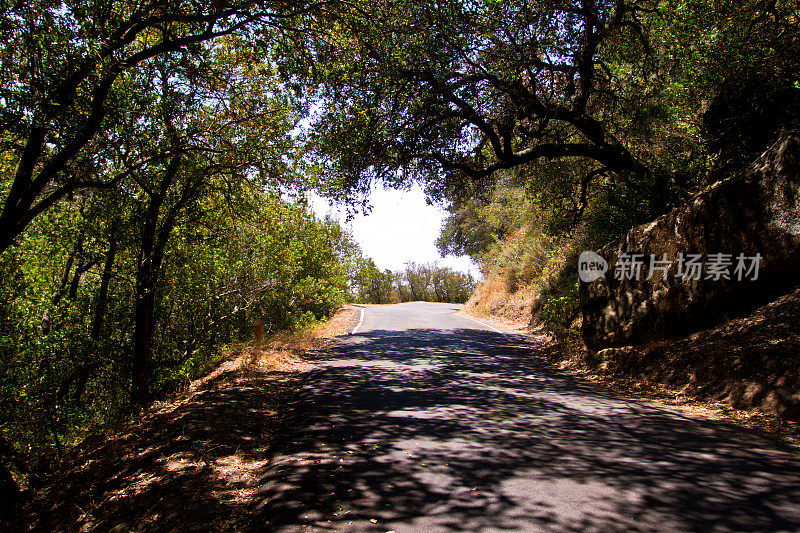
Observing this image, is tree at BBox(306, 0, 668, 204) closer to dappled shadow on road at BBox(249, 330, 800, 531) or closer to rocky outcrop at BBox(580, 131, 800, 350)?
rocky outcrop at BBox(580, 131, 800, 350)

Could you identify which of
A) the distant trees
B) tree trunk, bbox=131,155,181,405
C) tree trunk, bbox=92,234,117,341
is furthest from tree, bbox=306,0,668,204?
the distant trees

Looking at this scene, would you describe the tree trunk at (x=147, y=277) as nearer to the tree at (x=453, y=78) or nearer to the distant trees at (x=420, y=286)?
the tree at (x=453, y=78)

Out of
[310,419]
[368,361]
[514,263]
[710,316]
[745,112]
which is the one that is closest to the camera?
[310,419]

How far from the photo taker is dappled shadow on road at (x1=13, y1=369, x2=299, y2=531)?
11.5 feet

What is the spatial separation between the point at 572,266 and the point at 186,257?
39.5 ft

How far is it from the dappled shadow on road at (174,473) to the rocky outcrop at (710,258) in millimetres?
6720

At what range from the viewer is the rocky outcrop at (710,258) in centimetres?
613

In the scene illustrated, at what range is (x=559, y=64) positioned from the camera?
35.3ft

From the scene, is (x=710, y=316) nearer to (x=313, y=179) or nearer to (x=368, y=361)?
(x=368, y=361)

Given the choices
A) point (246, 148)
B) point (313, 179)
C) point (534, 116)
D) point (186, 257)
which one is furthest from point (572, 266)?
point (186, 257)
